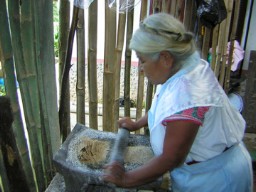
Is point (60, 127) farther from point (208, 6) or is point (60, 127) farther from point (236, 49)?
point (236, 49)

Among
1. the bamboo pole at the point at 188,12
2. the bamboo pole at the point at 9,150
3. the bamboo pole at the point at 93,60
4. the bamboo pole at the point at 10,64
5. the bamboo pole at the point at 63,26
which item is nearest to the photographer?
the bamboo pole at the point at 9,150

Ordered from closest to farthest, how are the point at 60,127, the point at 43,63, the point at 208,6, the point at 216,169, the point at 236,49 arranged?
the point at 216,169, the point at 43,63, the point at 60,127, the point at 208,6, the point at 236,49

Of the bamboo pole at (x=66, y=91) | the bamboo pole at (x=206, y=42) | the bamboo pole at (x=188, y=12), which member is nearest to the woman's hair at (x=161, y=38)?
the bamboo pole at (x=66, y=91)

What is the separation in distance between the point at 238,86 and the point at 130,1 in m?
1.98

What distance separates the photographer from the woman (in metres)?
1.20

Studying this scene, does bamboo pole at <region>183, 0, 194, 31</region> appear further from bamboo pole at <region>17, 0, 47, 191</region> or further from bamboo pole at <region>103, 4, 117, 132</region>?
bamboo pole at <region>17, 0, 47, 191</region>

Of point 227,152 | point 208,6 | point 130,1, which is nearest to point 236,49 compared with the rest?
point 208,6

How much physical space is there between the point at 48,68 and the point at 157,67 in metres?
0.76

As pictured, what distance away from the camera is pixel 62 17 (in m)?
1.86

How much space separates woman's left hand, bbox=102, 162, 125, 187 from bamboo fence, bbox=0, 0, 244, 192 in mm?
503

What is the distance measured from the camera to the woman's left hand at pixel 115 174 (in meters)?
1.23

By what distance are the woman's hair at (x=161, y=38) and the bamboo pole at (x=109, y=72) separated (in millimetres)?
→ 785

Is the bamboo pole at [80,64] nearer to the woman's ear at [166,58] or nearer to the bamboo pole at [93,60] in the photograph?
the bamboo pole at [93,60]

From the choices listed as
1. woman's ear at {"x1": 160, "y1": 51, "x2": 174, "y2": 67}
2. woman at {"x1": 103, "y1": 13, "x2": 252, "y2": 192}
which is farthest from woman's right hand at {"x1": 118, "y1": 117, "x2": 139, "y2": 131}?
woman's ear at {"x1": 160, "y1": 51, "x2": 174, "y2": 67}
